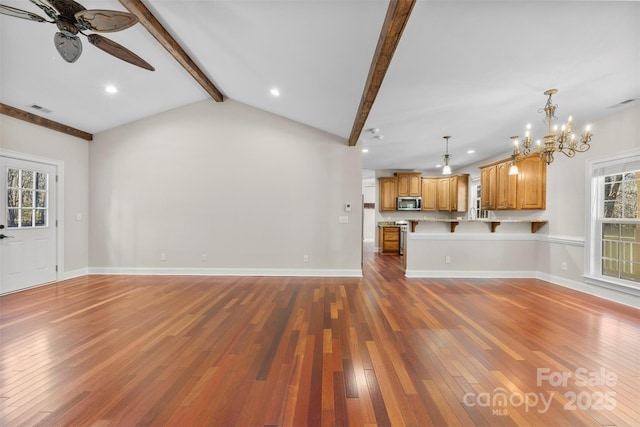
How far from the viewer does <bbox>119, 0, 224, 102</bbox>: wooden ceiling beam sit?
283cm

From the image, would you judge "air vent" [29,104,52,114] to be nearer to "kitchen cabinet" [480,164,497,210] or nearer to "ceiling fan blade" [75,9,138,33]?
"ceiling fan blade" [75,9,138,33]

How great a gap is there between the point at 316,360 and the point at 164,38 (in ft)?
13.2

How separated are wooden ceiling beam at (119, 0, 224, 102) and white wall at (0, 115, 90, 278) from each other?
2888 millimetres

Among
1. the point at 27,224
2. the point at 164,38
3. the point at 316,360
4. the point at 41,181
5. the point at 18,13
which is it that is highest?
the point at 164,38

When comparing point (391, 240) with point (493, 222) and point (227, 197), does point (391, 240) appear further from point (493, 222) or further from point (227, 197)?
point (227, 197)

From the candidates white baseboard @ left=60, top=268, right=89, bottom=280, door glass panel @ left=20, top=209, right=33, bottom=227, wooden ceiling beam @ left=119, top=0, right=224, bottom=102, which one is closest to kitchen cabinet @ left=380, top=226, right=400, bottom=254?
wooden ceiling beam @ left=119, top=0, right=224, bottom=102

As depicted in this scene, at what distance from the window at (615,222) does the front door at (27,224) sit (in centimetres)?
899

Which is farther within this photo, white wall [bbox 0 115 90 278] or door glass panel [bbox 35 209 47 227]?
door glass panel [bbox 35 209 47 227]

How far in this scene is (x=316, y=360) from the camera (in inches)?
88.4

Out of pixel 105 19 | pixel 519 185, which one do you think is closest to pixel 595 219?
pixel 519 185

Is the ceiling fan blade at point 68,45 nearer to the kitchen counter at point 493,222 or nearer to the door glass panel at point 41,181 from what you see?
the door glass panel at point 41,181

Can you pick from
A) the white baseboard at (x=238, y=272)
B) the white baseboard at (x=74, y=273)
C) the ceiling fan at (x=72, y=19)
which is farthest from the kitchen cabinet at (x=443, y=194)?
the white baseboard at (x=74, y=273)

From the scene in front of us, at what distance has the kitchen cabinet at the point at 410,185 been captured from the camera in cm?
850


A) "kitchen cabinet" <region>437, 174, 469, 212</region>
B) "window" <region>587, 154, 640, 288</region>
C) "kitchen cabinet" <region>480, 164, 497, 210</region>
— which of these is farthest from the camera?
"kitchen cabinet" <region>437, 174, 469, 212</region>
